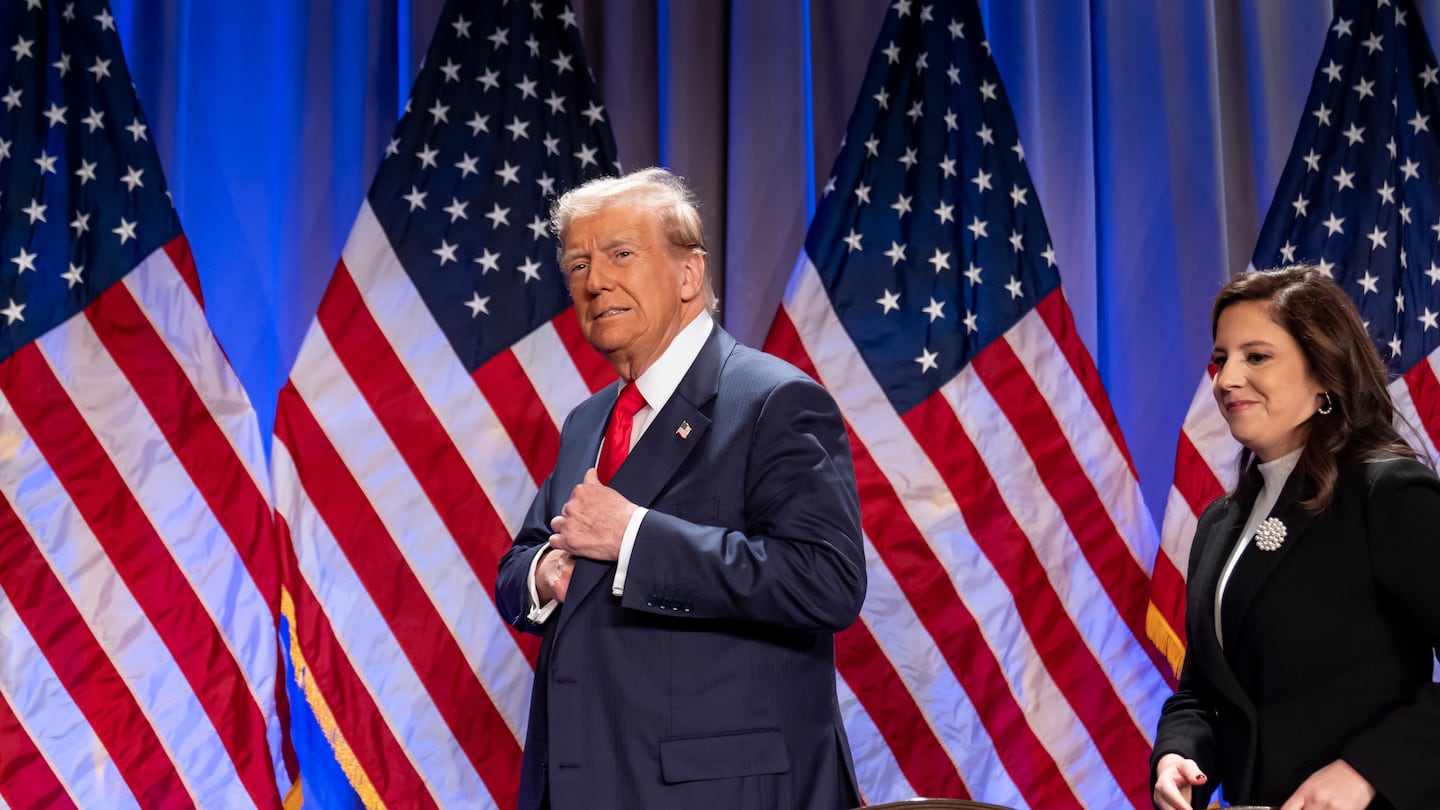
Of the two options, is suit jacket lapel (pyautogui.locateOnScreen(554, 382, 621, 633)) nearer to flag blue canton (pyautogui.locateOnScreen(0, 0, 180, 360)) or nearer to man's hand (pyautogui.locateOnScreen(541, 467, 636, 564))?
man's hand (pyautogui.locateOnScreen(541, 467, 636, 564))

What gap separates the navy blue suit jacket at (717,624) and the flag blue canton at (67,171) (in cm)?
184

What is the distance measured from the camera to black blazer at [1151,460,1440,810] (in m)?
1.66

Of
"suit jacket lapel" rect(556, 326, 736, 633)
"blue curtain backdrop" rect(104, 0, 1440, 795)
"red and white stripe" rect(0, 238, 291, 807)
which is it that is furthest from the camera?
"blue curtain backdrop" rect(104, 0, 1440, 795)

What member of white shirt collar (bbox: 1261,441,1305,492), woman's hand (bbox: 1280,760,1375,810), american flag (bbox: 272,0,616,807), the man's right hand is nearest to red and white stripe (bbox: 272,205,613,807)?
american flag (bbox: 272,0,616,807)

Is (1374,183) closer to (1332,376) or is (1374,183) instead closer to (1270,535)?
(1332,376)

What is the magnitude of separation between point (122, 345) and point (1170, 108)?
10.1ft

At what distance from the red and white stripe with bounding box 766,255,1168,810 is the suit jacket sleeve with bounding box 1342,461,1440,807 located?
1566 mm

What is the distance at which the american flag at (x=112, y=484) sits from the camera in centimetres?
300

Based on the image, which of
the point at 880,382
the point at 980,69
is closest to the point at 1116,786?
the point at 880,382

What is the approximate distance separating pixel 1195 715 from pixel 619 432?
103 centimetres

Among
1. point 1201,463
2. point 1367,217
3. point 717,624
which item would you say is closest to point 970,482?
point 1201,463

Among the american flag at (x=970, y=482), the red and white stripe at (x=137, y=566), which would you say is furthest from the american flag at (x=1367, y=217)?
the red and white stripe at (x=137, y=566)

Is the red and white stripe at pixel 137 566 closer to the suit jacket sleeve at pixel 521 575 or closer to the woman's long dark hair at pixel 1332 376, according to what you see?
the suit jacket sleeve at pixel 521 575

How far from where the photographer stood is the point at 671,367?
6.94ft
